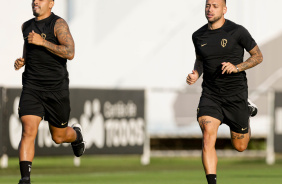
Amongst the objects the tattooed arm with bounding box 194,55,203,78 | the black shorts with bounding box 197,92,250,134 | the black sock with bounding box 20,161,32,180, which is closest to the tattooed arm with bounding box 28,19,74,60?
the black sock with bounding box 20,161,32,180

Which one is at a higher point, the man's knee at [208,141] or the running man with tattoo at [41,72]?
the running man with tattoo at [41,72]

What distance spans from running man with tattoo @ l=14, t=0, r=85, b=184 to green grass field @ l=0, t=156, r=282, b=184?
2.90m

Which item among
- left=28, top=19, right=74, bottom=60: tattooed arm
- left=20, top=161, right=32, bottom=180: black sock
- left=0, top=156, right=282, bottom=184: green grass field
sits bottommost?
left=0, top=156, right=282, bottom=184: green grass field

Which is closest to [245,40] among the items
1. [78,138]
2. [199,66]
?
[199,66]

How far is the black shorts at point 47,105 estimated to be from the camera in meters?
11.9

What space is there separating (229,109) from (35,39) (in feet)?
8.24

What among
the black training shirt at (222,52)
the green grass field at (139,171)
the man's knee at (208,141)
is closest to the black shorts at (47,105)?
the black training shirt at (222,52)

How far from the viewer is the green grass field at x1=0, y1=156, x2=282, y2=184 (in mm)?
15367

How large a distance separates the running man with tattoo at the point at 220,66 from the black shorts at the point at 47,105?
164 cm

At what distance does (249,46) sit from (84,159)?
10601 mm

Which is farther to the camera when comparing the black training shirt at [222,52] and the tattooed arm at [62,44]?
the black training shirt at [222,52]

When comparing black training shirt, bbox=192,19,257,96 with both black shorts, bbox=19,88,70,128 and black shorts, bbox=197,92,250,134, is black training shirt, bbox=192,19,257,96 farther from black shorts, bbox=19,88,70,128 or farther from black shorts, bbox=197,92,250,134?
black shorts, bbox=19,88,70,128

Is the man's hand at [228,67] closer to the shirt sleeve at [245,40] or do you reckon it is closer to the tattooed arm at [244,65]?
the tattooed arm at [244,65]

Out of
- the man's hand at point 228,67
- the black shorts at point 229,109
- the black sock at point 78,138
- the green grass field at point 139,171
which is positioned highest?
the man's hand at point 228,67
